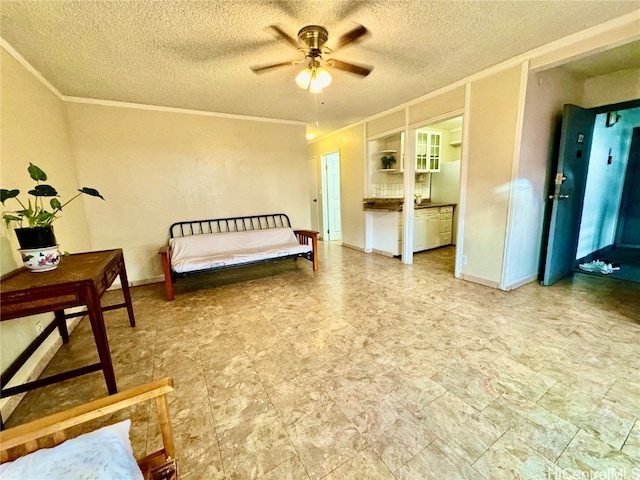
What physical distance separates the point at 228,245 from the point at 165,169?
4.47 feet

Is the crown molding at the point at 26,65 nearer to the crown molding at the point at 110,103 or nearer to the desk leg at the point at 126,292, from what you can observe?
the crown molding at the point at 110,103

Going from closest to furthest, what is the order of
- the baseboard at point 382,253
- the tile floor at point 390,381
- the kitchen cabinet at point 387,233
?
1. the tile floor at point 390,381
2. the kitchen cabinet at point 387,233
3. the baseboard at point 382,253

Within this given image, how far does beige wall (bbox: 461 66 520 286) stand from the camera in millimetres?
2670

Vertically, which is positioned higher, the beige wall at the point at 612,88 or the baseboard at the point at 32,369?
the beige wall at the point at 612,88

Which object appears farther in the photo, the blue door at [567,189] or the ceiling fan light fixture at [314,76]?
the blue door at [567,189]

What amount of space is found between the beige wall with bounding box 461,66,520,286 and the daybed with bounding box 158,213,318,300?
2.04 meters

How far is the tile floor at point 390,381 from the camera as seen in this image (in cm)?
117

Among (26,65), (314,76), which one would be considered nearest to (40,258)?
(26,65)

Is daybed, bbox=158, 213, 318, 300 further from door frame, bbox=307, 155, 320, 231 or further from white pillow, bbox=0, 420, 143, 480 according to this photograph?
white pillow, bbox=0, 420, 143, 480

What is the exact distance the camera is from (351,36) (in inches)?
65.9

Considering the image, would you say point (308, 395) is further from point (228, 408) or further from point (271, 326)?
point (271, 326)

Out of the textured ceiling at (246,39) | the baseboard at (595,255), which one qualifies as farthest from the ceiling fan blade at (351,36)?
the baseboard at (595,255)

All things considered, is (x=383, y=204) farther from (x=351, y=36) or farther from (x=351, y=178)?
(x=351, y=36)

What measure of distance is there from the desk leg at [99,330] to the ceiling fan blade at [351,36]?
6.99 feet
